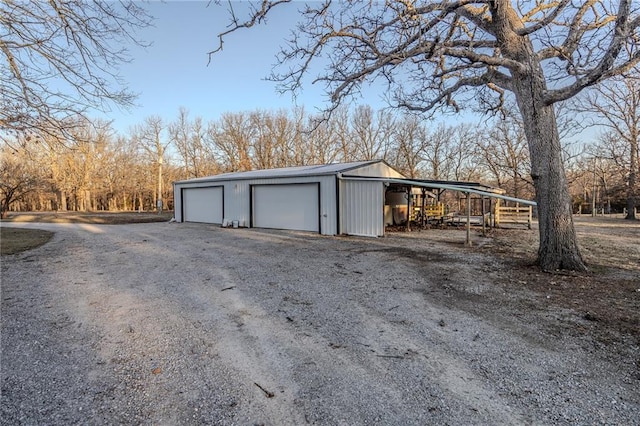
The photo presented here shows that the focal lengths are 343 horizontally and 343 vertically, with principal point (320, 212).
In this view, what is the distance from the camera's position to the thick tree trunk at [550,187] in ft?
21.2

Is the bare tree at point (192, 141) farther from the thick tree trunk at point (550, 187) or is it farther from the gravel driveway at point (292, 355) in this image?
the thick tree trunk at point (550, 187)

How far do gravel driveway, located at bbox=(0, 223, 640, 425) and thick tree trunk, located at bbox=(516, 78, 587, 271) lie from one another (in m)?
1.29

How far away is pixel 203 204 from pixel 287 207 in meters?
6.19

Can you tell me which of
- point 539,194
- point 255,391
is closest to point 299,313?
point 255,391

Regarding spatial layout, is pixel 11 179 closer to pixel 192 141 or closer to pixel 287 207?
pixel 192 141

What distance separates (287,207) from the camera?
1445 centimetres

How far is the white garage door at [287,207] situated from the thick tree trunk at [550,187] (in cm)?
787

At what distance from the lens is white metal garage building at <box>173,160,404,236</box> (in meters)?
12.3

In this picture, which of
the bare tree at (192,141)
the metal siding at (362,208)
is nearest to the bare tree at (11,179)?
the bare tree at (192,141)

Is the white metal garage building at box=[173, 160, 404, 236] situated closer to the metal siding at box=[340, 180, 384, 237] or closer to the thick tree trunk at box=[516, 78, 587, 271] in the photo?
the metal siding at box=[340, 180, 384, 237]

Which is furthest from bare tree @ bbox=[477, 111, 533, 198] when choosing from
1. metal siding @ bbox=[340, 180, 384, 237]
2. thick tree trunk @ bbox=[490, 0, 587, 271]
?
thick tree trunk @ bbox=[490, 0, 587, 271]

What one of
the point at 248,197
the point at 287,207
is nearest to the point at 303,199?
the point at 287,207

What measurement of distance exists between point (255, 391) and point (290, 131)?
1224 inches

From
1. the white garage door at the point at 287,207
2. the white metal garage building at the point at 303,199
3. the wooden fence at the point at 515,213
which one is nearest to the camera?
the white metal garage building at the point at 303,199
